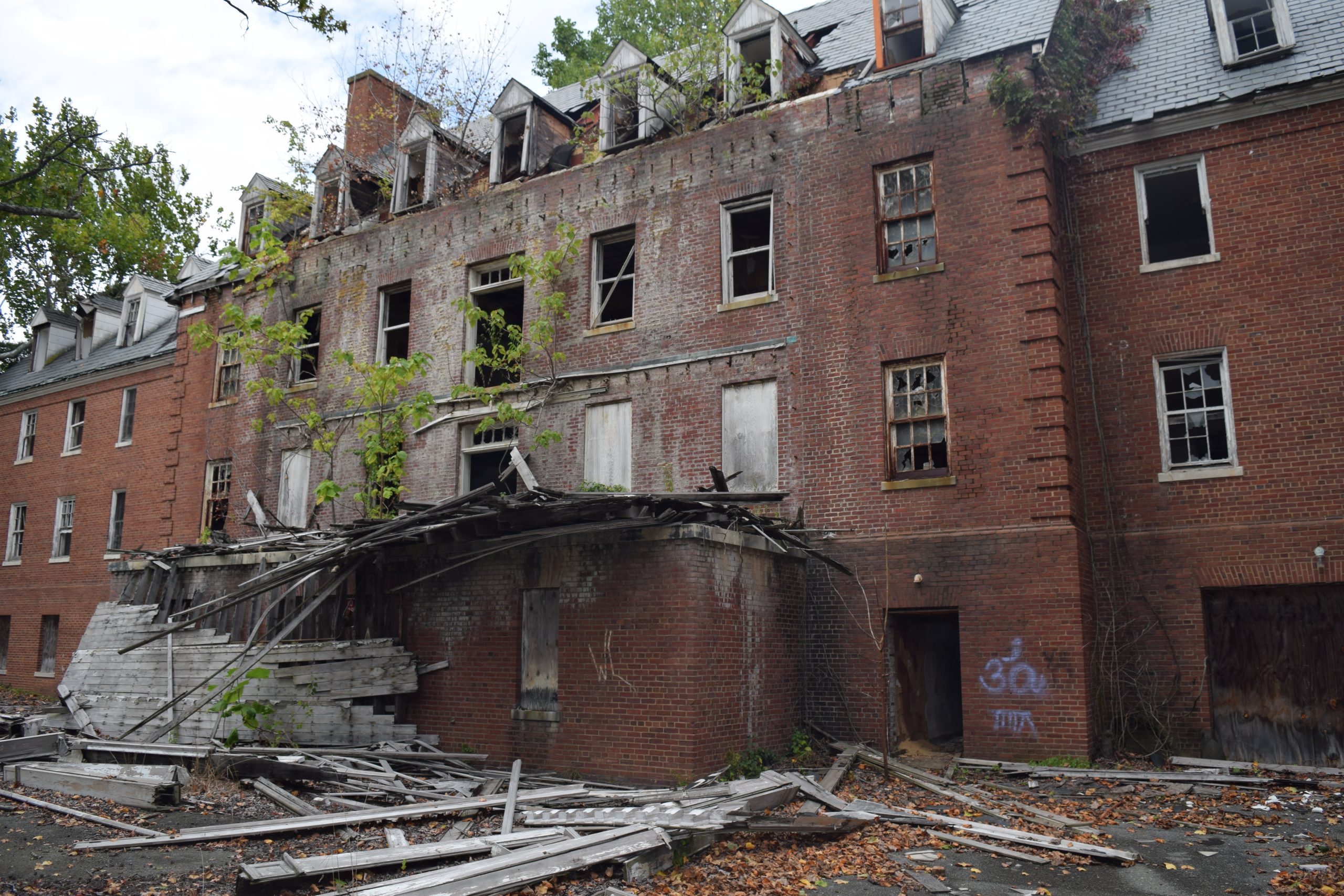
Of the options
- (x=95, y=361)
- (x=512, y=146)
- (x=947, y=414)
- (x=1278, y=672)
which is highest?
(x=512, y=146)

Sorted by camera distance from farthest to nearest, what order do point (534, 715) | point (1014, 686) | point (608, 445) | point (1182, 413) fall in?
point (608, 445), point (1182, 413), point (1014, 686), point (534, 715)

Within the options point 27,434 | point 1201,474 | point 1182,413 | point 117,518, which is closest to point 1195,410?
point 1182,413

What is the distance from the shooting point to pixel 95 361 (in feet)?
95.9

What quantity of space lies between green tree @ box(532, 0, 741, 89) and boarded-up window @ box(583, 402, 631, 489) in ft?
31.7

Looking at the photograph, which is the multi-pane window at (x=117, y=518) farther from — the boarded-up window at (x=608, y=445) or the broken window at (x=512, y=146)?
the boarded-up window at (x=608, y=445)

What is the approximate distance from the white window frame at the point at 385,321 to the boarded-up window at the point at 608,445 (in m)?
5.26

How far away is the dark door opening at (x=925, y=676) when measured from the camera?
14422 millimetres

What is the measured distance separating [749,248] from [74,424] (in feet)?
73.6

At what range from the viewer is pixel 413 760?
12.7 meters

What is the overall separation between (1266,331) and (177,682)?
648 inches

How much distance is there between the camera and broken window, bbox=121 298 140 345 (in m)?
29.5

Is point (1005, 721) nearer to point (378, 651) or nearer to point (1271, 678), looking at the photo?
point (1271, 678)

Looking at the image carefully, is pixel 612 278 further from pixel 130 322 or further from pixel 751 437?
pixel 130 322

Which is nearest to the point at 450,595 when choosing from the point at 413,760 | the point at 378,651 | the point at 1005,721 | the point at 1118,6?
the point at 378,651
